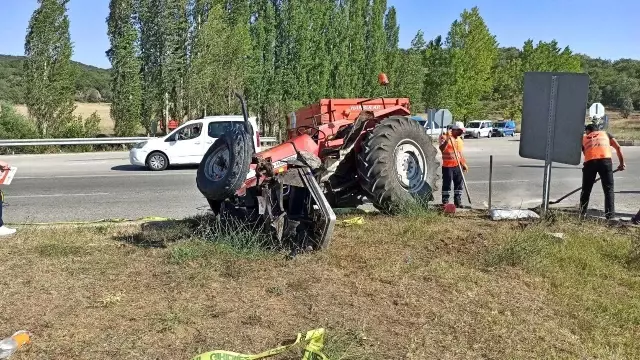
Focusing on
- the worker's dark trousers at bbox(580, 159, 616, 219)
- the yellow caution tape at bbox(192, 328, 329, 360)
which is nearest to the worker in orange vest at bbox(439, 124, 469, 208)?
the worker's dark trousers at bbox(580, 159, 616, 219)

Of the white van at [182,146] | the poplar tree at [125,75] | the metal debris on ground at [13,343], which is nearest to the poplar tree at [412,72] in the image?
the poplar tree at [125,75]

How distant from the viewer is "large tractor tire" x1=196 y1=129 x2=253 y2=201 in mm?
5828

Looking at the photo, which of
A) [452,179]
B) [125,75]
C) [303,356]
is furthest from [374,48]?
[303,356]

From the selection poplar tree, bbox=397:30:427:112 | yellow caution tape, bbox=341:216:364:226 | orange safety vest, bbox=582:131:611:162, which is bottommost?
yellow caution tape, bbox=341:216:364:226

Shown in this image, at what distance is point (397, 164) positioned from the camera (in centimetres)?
808

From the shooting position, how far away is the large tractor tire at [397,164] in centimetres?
748

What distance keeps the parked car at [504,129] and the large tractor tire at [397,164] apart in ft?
153

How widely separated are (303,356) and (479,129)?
48592mm

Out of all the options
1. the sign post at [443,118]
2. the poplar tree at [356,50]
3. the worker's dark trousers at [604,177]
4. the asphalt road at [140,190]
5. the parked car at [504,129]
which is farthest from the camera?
the parked car at [504,129]

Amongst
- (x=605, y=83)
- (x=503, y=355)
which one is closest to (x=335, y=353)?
(x=503, y=355)

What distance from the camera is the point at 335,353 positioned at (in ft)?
12.2

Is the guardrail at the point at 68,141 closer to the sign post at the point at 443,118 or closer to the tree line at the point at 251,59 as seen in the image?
the tree line at the point at 251,59

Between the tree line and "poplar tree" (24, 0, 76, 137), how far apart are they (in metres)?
0.05

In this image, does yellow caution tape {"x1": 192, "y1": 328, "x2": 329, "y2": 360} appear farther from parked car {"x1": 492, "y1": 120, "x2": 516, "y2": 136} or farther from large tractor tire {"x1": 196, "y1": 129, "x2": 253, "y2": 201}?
parked car {"x1": 492, "y1": 120, "x2": 516, "y2": 136}
